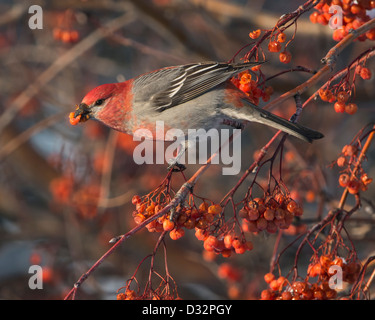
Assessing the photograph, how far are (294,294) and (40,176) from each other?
3.91 m

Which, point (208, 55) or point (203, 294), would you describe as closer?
point (208, 55)

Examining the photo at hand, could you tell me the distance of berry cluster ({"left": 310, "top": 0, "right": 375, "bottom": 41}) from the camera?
2553 millimetres

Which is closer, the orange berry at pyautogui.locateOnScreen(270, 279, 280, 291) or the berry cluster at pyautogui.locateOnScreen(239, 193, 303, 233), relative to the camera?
the berry cluster at pyautogui.locateOnScreen(239, 193, 303, 233)

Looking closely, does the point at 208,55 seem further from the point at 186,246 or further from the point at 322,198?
the point at 186,246

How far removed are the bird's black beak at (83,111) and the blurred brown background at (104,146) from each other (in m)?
0.89

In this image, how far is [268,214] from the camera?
228cm

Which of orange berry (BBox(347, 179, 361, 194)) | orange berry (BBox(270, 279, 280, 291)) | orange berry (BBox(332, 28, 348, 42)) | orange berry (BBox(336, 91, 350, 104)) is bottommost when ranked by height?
orange berry (BBox(270, 279, 280, 291))

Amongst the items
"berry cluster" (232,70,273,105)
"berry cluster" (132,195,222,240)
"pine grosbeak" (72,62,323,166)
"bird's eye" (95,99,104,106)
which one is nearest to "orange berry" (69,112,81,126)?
"pine grosbeak" (72,62,323,166)

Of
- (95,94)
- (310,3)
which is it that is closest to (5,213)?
(95,94)

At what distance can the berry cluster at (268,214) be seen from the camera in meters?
2.30

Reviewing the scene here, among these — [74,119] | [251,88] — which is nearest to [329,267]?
[251,88]

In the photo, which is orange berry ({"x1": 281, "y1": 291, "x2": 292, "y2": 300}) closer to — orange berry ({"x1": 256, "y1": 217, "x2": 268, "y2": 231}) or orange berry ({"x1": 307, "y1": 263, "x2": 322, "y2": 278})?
orange berry ({"x1": 307, "y1": 263, "x2": 322, "y2": 278})

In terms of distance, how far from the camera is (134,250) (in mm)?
5309

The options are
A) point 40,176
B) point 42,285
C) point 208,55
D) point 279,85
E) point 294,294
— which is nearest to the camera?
point 294,294
